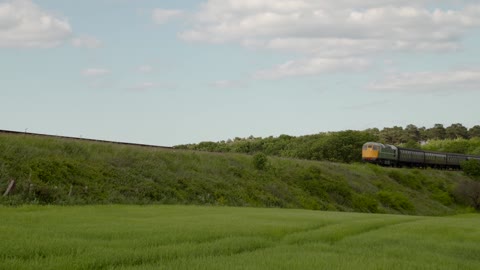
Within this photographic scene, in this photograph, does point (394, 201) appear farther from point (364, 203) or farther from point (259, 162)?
point (259, 162)

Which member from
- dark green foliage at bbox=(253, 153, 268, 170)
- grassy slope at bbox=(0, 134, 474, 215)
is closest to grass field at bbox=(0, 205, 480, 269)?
grassy slope at bbox=(0, 134, 474, 215)

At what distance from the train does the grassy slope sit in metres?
15.4

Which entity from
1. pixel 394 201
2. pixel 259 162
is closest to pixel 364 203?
pixel 394 201

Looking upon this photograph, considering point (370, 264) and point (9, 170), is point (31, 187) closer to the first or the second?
point (9, 170)

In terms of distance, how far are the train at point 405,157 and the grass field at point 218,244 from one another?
57.2 m

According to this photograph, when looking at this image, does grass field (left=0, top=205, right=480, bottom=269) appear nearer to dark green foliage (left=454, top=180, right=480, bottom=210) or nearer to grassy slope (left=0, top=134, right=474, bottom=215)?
grassy slope (left=0, top=134, right=474, bottom=215)

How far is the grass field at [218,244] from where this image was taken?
11641 mm

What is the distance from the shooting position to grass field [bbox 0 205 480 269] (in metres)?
11.6

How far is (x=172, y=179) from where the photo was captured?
35750 mm

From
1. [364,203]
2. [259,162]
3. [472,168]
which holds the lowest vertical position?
[364,203]

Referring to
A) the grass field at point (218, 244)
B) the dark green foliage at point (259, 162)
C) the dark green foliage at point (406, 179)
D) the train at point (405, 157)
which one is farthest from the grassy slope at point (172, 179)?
the train at point (405, 157)

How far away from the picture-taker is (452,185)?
79438 mm

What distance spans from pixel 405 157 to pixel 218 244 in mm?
72857

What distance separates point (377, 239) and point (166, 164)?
74.5 feet
